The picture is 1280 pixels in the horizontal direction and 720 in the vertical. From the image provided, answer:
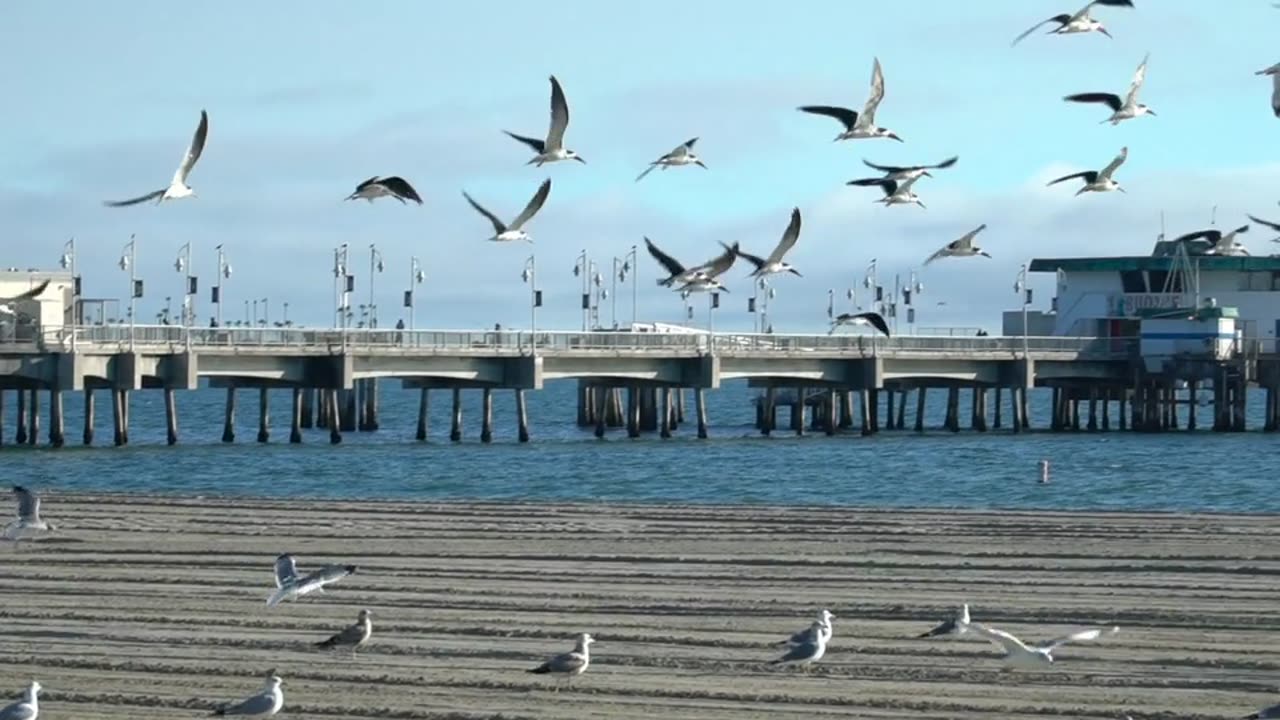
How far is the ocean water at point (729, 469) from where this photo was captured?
54000 mm

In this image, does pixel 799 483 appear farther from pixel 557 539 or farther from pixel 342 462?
pixel 557 539

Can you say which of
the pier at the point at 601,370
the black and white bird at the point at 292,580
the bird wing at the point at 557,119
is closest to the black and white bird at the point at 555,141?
the bird wing at the point at 557,119

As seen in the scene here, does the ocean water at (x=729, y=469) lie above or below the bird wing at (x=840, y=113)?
below

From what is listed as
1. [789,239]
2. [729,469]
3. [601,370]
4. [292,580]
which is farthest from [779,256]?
[601,370]

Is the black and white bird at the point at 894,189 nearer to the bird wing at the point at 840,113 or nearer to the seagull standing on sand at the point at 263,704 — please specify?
the bird wing at the point at 840,113

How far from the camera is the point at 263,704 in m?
17.9

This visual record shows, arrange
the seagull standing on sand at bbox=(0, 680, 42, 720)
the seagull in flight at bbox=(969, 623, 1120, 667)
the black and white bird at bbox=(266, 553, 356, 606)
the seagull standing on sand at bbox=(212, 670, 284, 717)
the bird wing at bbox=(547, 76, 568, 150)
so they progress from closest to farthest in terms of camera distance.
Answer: the seagull standing on sand at bbox=(0, 680, 42, 720) < the seagull standing on sand at bbox=(212, 670, 284, 717) < the seagull in flight at bbox=(969, 623, 1120, 667) < the black and white bird at bbox=(266, 553, 356, 606) < the bird wing at bbox=(547, 76, 568, 150)

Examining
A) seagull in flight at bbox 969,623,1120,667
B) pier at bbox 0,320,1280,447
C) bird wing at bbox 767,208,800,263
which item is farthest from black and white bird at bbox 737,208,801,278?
pier at bbox 0,320,1280,447

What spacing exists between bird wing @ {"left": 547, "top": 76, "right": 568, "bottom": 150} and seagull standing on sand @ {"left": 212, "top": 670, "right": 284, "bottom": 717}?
547 inches

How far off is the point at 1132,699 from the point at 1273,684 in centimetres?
129

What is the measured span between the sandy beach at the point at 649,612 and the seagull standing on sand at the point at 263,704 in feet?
1.77

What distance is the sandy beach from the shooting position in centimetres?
1920

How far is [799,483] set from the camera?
60.0 m

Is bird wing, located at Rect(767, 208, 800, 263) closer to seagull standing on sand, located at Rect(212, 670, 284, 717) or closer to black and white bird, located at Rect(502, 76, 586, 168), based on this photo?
black and white bird, located at Rect(502, 76, 586, 168)
